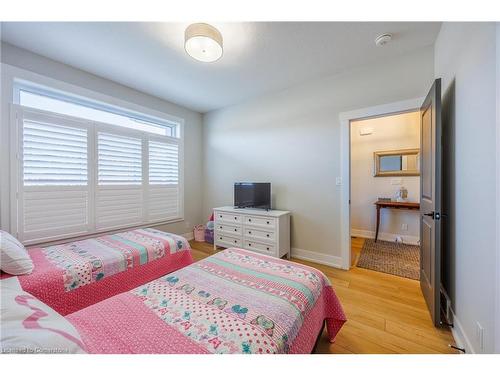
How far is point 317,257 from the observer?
2875 mm

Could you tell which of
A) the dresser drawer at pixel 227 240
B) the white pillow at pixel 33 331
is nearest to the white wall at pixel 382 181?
the dresser drawer at pixel 227 240

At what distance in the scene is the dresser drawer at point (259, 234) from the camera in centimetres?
283

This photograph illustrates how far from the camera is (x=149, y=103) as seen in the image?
128 inches

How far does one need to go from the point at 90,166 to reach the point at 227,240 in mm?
2186

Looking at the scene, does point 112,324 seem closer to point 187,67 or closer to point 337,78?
point 187,67

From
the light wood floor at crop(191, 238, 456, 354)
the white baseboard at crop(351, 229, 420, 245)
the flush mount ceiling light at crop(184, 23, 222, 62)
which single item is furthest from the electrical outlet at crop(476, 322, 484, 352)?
the white baseboard at crop(351, 229, 420, 245)

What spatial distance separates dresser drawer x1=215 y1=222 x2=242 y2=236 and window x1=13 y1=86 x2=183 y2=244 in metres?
1.02

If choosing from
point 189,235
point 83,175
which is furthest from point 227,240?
point 83,175

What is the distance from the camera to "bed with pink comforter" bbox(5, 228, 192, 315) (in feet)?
4.66

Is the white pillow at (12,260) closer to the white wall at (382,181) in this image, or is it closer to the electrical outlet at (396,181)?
the white wall at (382,181)

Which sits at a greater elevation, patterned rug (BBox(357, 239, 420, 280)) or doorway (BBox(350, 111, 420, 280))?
doorway (BBox(350, 111, 420, 280))

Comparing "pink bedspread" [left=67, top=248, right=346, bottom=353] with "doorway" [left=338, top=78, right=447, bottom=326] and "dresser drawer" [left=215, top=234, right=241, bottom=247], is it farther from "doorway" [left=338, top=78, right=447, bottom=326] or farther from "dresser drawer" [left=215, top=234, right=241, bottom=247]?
"dresser drawer" [left=215, top=234, right=241, bottom=247]
